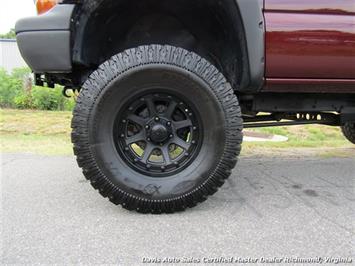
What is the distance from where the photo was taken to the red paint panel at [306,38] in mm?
3094

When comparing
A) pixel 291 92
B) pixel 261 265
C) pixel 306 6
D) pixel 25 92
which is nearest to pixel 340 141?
pixel 291 92

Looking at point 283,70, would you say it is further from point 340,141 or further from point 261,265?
point 340,141

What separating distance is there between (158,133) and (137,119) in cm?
18

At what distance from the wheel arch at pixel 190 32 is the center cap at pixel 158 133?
2.33 feet

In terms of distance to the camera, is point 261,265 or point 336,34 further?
point 336,34

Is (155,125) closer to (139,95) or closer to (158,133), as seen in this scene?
(158,133)

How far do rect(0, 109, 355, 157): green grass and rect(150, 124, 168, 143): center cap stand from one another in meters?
2.34

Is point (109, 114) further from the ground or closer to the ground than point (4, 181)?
further from the ground

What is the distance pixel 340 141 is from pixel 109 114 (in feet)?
14.6

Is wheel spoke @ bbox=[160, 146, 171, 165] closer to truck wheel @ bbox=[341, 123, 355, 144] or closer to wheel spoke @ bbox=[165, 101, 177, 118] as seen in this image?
wheel spoke @ bbox=[165, 101, 177, 118]

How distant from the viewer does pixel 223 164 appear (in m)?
2.97

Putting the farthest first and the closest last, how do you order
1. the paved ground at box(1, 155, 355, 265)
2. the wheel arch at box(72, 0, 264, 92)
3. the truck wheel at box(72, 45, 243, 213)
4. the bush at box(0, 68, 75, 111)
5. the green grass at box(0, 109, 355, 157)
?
the bush at box(0, 68, 75, 111), the green grass at box(0, 109, 355, 157), the wheel arch at box(72, 0, 264, 92), the truck wheel at box(72, 45, 243, 213), the paved ground at box(1, 155, 355, 265)

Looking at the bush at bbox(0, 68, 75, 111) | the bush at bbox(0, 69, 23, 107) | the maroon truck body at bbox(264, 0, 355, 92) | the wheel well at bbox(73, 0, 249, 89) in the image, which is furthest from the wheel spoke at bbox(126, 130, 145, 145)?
the bush at bbox(0, 69, 23, 107)

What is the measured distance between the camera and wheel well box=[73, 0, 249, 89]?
3119 mm
